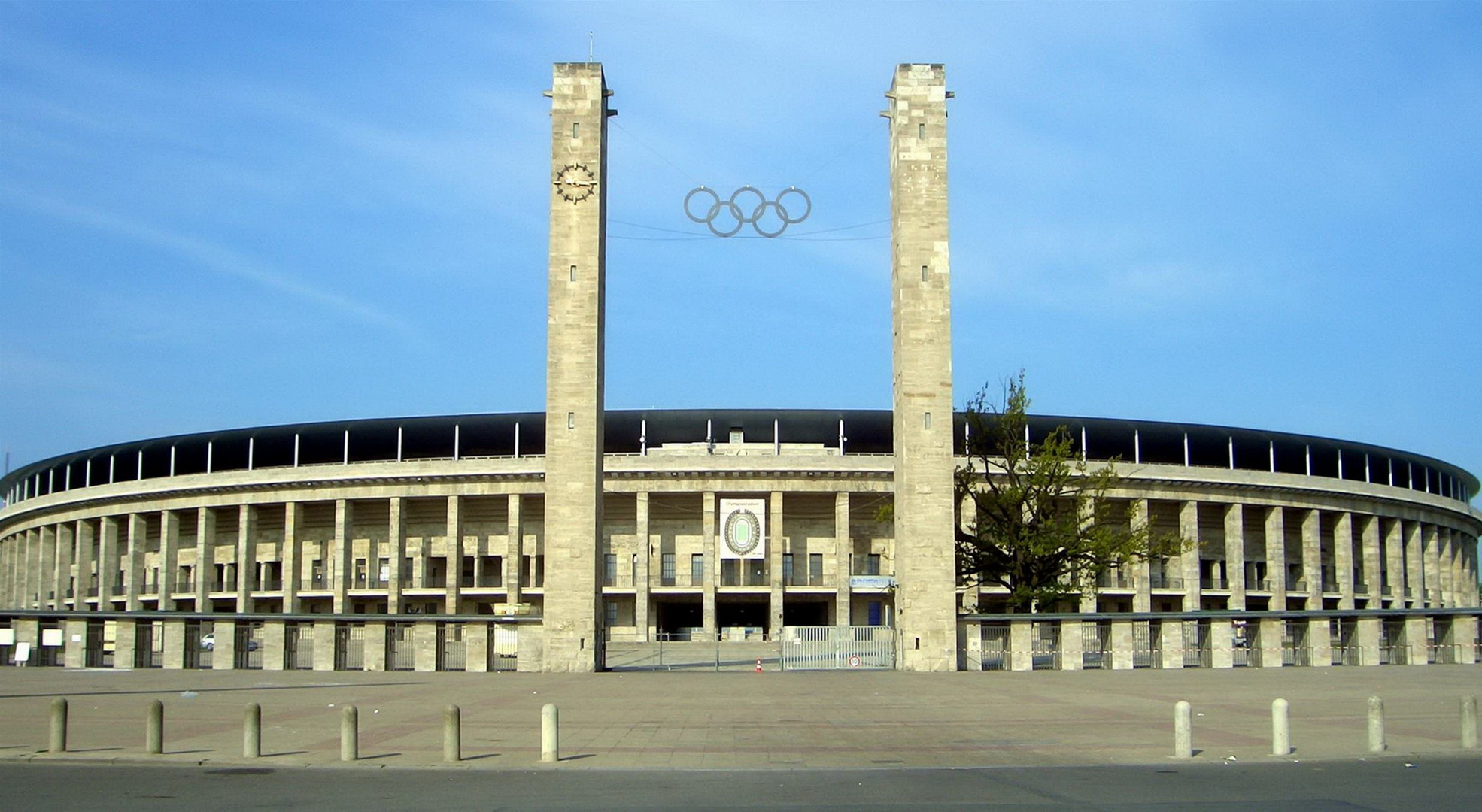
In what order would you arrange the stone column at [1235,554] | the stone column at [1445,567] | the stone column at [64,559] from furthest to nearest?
the stone column at [1445,567] → the stone column at [64,559] → the stone column at [1235,554]

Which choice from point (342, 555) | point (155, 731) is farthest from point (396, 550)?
point (155, 731)

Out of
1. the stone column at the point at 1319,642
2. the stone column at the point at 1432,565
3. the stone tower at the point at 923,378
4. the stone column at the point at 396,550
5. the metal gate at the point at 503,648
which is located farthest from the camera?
the stone column at the point at 1432,565

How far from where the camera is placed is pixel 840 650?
3978 cm

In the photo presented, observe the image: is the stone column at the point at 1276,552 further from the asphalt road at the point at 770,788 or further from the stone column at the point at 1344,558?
the asphalt road at the point at 770,788

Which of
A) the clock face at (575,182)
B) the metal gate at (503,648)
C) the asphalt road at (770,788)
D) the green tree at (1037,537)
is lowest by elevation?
the metal gate at (503,648)

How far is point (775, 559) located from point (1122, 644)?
3726 cm

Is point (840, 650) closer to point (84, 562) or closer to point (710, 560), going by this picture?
point (710, 560)

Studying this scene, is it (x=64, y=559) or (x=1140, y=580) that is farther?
(x=64, y=559)

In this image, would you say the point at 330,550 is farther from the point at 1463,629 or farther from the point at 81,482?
the point at 1463,629

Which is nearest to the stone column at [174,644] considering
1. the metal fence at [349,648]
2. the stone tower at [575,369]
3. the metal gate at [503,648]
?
the metal fence at [349,648]

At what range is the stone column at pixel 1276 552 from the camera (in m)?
81.4

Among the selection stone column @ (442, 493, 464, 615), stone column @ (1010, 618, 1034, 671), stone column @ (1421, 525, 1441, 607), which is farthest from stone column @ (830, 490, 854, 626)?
stone column @ (1421, 525, 1441, 607)

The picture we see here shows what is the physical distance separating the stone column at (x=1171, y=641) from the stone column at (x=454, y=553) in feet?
155

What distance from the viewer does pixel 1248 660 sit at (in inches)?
1599
